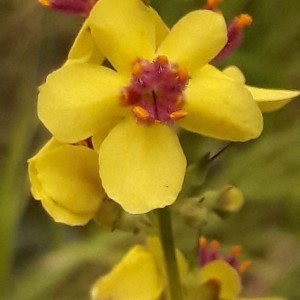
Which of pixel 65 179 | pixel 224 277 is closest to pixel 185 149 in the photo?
pixel 224 277

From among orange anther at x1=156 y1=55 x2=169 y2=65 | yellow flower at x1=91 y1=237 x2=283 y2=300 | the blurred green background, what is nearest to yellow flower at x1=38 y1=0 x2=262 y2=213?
orange anther at x1=156 y1=55 x2=169 y2=65

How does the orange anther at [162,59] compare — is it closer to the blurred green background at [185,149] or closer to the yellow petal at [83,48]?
the yellow petal at [83,48]

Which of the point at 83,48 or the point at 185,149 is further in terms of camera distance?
the point at 185,149

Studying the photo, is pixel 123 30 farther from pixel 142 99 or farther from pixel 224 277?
pixel 224 277

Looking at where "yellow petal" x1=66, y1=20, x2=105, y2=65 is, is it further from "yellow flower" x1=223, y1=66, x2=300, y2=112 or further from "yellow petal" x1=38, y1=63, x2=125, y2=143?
"yellow flower" x1=223, y1=66, x2=300, y2=112

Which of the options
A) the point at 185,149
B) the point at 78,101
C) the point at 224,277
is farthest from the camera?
the point at 185,149

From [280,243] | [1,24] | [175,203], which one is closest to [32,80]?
[1,24]

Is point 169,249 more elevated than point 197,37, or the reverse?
point 197,37

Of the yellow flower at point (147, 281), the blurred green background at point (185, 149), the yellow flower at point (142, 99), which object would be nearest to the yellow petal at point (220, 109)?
the yellow flower at point (142, 99)

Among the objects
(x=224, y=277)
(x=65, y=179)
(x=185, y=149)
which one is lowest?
(x=185, y=149)
